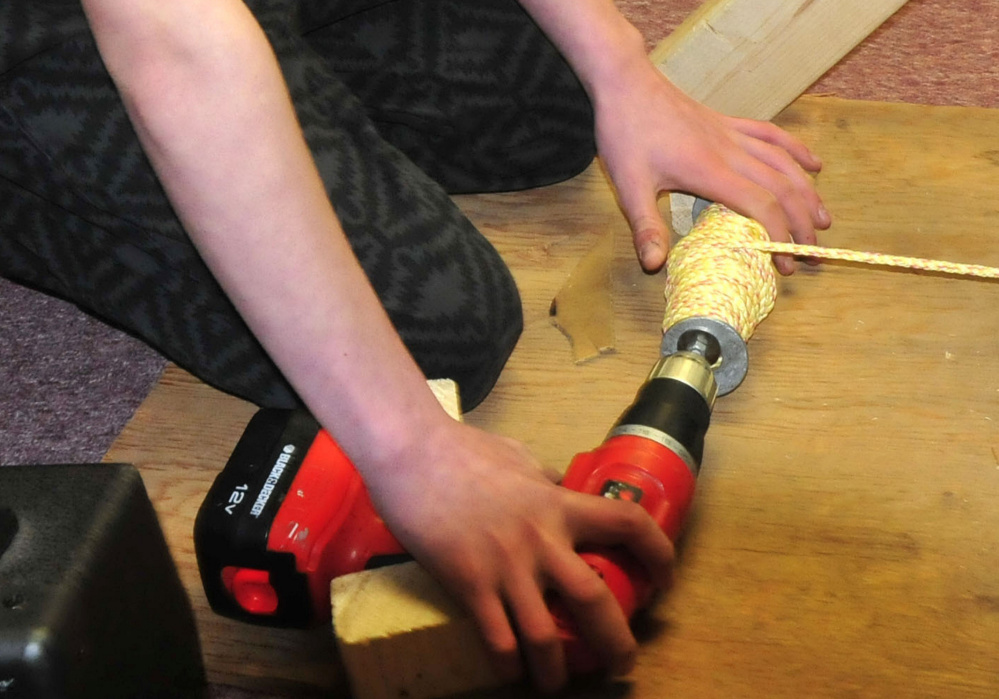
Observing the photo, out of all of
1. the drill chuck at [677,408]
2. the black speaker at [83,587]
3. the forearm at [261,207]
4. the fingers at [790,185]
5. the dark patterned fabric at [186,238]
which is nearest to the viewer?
the black speaker at [83,587]

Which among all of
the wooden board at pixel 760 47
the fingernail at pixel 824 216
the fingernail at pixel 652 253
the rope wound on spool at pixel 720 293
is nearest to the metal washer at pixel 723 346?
the rope wound on spool at pixel 720 293

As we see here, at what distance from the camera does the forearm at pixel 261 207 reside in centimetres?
64

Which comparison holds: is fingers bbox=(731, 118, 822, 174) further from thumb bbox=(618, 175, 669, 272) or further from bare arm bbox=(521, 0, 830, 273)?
thumb bbox=(618, 175, 669, 272)

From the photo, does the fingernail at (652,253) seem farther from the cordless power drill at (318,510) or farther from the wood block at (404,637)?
the wood block at (404,637)

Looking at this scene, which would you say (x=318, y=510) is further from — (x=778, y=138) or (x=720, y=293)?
(x=778, y=138)

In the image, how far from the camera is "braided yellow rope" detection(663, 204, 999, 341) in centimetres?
83

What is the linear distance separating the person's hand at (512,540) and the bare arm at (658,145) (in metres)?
0.31

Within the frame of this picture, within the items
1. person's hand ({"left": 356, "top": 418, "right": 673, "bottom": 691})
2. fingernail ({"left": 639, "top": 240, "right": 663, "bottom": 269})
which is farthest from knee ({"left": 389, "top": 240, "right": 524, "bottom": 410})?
→ person's hand ({"left": 356, "top": 418, "right": 673, "bottom": 691})

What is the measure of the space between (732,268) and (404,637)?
391 millimetres

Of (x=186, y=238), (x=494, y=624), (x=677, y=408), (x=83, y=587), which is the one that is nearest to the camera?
(x=83, y=587)

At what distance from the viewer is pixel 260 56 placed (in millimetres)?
666

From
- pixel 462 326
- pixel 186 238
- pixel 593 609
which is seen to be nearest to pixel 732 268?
pixel 462 326

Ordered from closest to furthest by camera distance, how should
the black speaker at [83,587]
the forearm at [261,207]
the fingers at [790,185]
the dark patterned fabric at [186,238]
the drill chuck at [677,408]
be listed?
the black speaker at [83,587] < the forearm at [261,207] < the drill chuck at [677,408] < the dark patterned fabric at [186,238] < the fingers at [790,185]

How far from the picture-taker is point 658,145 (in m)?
0.97
